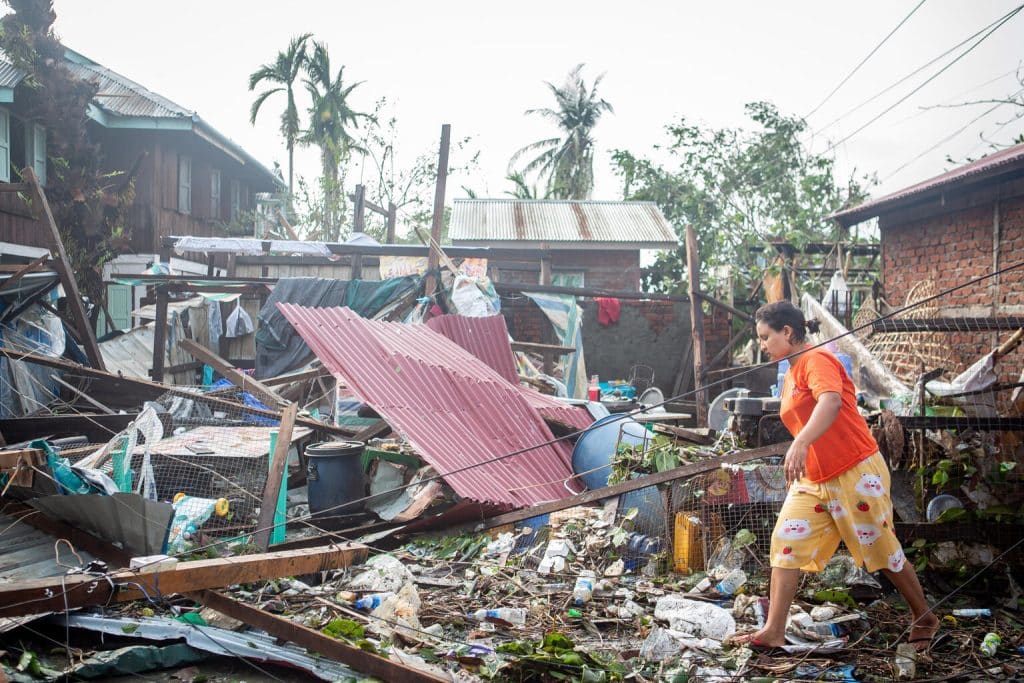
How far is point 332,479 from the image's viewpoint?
6.25 metres

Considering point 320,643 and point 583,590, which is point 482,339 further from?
point 320,643

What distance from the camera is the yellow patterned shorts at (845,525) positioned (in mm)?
3586

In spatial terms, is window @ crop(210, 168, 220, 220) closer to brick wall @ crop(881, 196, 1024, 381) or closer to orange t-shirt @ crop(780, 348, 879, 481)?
brick wall @ crop(881, 196, 1024, 381)

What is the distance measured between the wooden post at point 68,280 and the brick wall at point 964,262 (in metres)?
9.77

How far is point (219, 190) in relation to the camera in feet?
68.4

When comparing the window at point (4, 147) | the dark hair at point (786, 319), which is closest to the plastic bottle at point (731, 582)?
the dark hair at point (786, 319)

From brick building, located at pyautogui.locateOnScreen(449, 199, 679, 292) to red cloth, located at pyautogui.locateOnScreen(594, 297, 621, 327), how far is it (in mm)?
3907

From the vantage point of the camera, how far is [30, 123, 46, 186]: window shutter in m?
13.8

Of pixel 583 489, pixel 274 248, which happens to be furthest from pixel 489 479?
pixel 274 248

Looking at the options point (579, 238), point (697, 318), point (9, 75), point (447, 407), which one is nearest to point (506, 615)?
point (447, 407)

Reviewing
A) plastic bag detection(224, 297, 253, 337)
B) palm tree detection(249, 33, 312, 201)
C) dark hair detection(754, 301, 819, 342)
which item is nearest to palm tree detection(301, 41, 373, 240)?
palm tree detection(249, 33, 312, 201)

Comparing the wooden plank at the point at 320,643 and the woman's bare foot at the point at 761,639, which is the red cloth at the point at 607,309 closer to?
the woman's bare foot at the point at 761,639

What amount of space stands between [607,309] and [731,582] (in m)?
8.23

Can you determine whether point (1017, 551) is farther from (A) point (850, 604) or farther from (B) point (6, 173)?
(B) point (6, 173)
